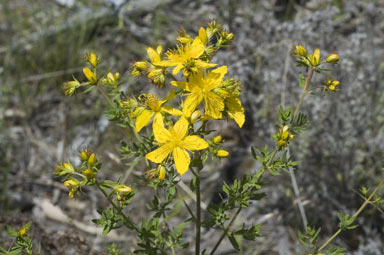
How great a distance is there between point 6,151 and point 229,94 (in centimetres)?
317

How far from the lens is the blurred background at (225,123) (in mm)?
3572

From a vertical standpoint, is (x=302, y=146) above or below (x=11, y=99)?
above

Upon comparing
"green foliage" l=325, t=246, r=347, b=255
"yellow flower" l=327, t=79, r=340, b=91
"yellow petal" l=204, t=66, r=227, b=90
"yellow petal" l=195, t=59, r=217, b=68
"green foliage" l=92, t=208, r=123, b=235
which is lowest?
"green foliage" l=325, t=246, r=347, b=255

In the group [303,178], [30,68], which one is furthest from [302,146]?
[30,68]

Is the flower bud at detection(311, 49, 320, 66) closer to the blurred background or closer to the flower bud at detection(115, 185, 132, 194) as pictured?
the flower bud at detection(115, 185, 132, 194)

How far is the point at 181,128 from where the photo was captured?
1896 mm

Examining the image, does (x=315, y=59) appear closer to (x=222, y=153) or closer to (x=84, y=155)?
(x=222, y=153)

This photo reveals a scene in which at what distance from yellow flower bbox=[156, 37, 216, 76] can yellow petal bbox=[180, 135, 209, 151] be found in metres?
0.30

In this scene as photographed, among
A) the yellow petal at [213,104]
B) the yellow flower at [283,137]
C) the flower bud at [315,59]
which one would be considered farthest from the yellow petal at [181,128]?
the flower bud at [315,59]

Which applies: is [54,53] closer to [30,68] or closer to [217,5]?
[30,68]

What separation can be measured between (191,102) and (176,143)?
21 centimetres

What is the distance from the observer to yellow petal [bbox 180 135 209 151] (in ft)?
5.95

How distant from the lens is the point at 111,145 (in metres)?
4.09

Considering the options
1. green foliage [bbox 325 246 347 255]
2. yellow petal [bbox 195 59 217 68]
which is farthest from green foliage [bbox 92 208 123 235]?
green foliage [bbox 325 246 347 255]
